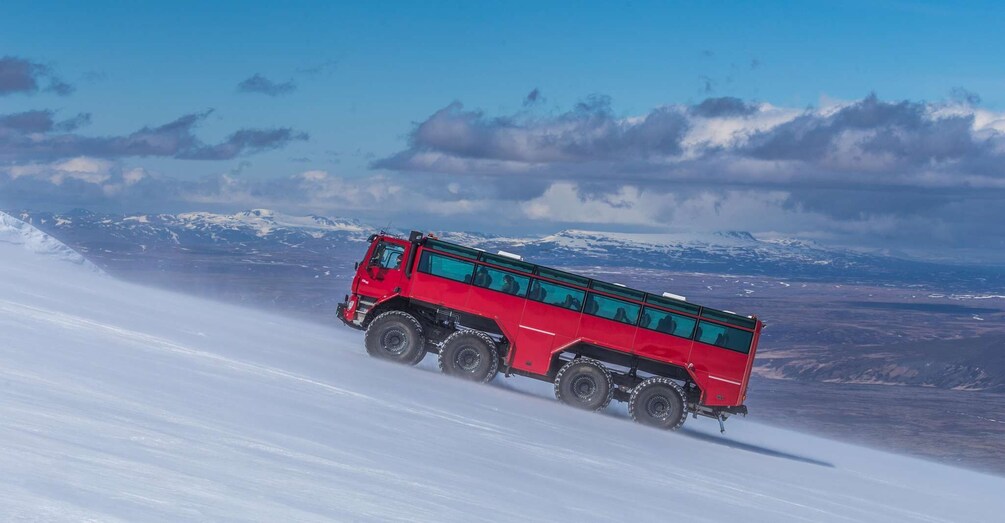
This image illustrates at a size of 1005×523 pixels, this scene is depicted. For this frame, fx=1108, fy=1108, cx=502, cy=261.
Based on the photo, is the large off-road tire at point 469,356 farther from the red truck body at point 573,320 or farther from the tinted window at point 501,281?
the tinted window at point 501,281

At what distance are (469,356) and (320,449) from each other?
54.0 ft

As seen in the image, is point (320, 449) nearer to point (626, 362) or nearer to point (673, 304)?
point (626, 362)

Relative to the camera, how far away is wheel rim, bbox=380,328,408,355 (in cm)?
2848

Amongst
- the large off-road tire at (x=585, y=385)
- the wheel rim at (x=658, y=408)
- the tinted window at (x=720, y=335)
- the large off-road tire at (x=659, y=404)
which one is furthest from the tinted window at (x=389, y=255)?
the tinted window at (x=720, y=335)

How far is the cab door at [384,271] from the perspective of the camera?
28922 mm

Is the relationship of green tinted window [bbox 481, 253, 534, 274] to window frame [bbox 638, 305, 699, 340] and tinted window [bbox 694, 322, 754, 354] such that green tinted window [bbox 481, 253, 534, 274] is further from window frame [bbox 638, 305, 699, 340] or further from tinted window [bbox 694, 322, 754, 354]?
tinted window [bbox 694, 322, 754, 354]

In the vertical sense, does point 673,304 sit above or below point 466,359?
above

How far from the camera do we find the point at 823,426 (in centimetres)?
12975

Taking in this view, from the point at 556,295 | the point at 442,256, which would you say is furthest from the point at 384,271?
the point at 556,295

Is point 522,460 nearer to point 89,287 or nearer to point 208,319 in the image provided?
point 208,319

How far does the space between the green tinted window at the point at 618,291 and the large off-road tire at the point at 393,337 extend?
4701mm

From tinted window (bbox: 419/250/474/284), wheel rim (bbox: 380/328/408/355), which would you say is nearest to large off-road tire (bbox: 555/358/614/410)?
tinted window (bbox: 419/250/474/284)

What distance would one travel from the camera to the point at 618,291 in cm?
2803

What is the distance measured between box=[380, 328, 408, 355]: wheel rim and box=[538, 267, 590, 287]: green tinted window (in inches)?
155
